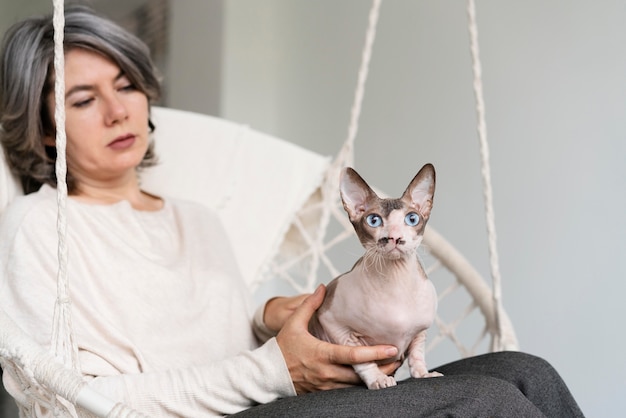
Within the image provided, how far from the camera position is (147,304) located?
1196mm

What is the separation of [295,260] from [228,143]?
290 millimetres

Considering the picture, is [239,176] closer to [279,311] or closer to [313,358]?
[279,311]

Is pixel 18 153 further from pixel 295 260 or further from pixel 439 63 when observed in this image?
pixel 439 63

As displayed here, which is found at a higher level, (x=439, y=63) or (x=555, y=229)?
(x=439, y=63)

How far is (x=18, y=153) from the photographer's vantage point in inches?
52.0

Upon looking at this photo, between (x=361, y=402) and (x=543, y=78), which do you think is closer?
(x=361, y=402)

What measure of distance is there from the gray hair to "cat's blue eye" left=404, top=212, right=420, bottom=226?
27.4 inches

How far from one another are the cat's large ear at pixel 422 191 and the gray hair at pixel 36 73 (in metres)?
0.68

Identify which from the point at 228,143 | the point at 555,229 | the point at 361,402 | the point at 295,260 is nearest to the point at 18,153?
the point at 228,143

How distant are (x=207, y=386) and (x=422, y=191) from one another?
15.9 inches

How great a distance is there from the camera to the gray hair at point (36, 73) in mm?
1273

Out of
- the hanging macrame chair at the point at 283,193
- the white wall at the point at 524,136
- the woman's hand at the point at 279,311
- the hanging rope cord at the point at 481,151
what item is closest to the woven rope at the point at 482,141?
the hanging rope cord at the point at 481,151

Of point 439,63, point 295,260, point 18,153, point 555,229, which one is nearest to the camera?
point 18,153

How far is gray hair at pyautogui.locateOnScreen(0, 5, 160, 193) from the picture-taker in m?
1.27
